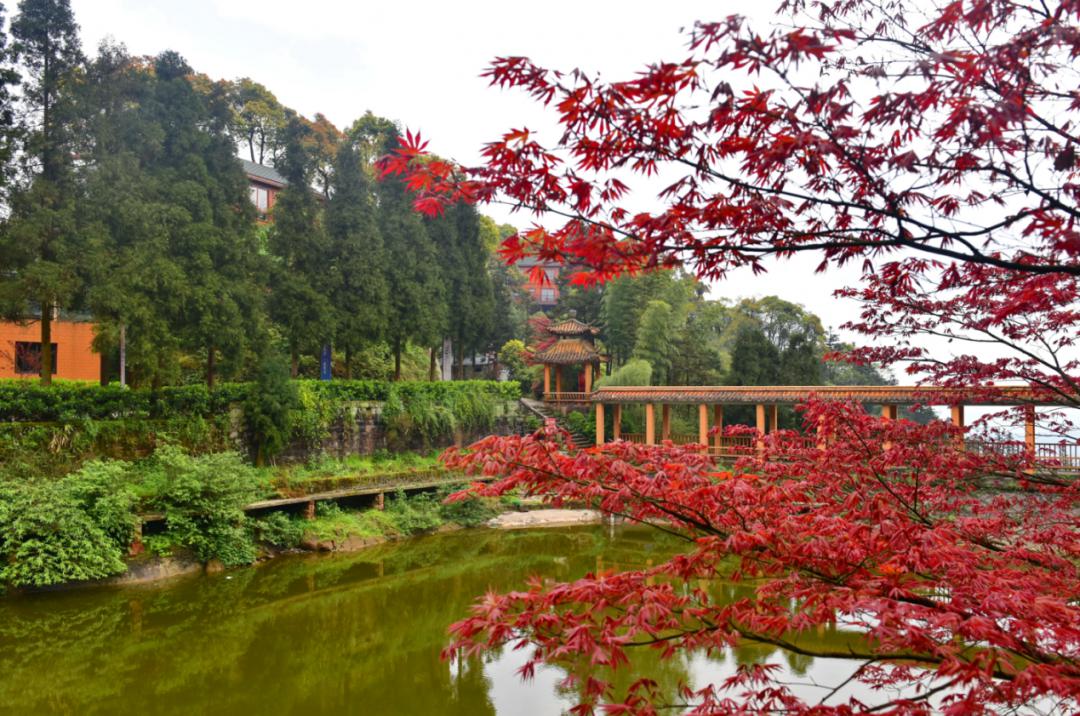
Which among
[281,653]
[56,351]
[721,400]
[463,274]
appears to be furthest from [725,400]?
[56,351]

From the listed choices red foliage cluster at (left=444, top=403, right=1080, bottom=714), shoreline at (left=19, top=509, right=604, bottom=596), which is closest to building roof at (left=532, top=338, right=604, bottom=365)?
shoreline at (left=19, top=509, right=604, bottom=596)

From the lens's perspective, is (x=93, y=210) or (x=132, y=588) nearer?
(x=132, y=588)

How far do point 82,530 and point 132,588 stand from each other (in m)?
0.95

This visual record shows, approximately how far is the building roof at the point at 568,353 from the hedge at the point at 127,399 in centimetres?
601

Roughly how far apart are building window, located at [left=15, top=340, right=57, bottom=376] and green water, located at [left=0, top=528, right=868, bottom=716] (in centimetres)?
1016

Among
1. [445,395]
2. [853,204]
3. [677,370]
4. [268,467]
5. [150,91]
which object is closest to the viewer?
[853,204]

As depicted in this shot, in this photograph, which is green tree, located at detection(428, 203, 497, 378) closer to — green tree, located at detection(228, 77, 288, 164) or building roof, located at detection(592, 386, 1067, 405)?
building roof, located at detection(592, 386, 1067, 405)

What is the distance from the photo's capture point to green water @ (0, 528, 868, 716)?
616cm

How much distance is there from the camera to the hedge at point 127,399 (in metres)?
10.4

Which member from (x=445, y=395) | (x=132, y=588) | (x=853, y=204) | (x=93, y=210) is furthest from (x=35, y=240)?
(x=853, y=204)

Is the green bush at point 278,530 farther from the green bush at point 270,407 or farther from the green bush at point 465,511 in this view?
the green bush at point 465,511

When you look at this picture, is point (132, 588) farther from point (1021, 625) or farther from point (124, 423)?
point (1021, 625)

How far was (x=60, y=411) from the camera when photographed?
420 inches

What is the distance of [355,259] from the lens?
51.4 ft
